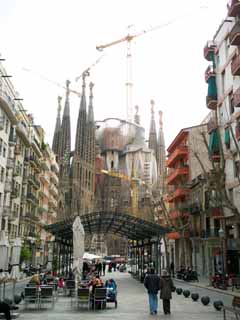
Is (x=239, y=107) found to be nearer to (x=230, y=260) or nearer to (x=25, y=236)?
(x=230, y=260)

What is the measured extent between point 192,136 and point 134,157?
92128 millimetres

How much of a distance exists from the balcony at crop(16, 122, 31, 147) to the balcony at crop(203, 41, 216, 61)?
2232cm

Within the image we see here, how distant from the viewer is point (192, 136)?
159ft

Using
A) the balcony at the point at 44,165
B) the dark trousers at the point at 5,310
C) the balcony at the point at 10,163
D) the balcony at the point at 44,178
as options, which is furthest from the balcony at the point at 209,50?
the balcony at the point at 44,178

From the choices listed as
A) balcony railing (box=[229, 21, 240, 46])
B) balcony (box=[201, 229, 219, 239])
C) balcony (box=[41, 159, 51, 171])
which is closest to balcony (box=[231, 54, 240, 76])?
balcony railing (box=[229, 21, 240, 46])

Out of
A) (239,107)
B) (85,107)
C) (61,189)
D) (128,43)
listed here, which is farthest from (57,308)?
(128,43)

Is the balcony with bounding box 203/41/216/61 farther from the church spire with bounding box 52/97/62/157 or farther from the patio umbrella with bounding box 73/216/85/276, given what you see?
the church spire with bounding box 52/97/62/157

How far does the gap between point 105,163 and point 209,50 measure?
105437 millimetres

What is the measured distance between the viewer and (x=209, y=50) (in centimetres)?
3959

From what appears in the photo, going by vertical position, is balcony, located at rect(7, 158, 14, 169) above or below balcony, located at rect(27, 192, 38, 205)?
above

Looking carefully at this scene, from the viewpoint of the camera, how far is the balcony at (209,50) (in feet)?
130

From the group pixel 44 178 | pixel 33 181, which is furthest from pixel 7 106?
pixel 44 178

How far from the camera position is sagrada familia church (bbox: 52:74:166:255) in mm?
114000

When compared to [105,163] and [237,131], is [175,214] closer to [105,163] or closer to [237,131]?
[237,131]
